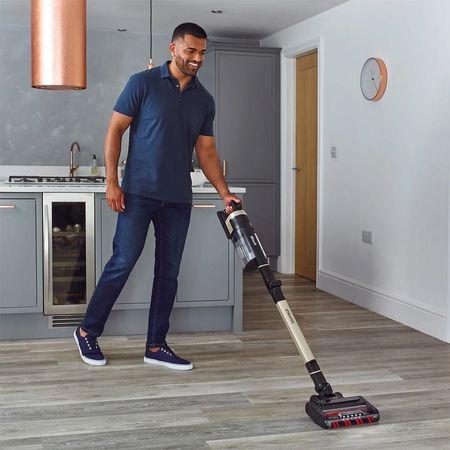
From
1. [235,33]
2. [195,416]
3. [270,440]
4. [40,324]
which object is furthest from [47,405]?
[235,33]

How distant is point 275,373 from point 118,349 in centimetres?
90

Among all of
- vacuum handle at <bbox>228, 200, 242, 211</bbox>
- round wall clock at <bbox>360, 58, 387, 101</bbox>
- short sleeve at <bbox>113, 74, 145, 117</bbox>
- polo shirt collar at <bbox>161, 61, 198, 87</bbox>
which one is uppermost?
round wall clock at <bbox>360, 58, 387, 101</bbox>

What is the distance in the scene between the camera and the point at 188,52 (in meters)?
3.43

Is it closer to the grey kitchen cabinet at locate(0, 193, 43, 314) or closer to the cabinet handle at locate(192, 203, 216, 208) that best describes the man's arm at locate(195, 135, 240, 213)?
the cabinet handle at locate(192, 203, 216, 208)

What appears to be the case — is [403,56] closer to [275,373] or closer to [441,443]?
[275,373]

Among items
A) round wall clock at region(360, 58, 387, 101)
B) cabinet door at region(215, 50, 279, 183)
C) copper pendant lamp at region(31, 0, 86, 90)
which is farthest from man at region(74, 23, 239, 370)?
cabinet door at region(215, 50, 279, 183)

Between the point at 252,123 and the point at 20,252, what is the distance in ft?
10.9

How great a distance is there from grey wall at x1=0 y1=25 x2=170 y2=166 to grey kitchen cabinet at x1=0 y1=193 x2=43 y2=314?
2.96m

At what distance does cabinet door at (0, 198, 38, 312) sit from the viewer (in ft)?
13.6

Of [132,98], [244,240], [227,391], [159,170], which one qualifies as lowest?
[227,391]

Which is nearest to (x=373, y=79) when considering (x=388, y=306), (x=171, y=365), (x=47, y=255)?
(x=388, y=306)

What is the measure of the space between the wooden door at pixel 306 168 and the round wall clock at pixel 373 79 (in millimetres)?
1173

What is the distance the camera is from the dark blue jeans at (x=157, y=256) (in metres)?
3.61

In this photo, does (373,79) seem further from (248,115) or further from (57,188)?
(57,188)
